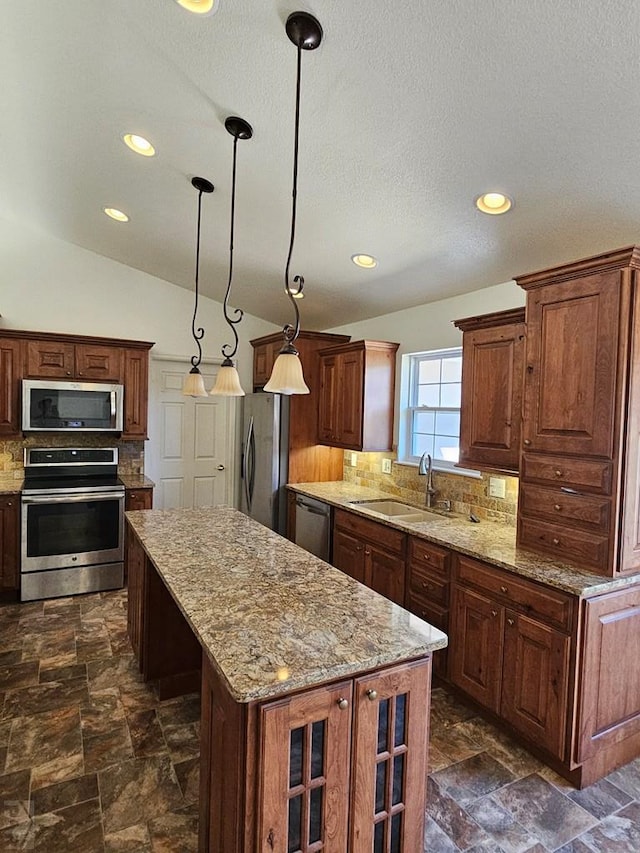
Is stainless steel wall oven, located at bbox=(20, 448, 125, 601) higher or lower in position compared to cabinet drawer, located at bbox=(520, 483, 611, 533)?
lower

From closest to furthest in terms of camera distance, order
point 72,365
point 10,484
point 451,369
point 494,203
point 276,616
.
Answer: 1. point 276,616
2. point 494,203
3. point 451,369
4. point 10,484
5. point 72,365

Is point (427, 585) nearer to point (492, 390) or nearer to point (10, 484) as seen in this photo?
point (492, 390)

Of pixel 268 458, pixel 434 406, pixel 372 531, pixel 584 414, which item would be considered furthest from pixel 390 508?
pixel 584 414

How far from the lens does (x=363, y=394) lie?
13.1 ft

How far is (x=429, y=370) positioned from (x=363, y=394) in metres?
0.58

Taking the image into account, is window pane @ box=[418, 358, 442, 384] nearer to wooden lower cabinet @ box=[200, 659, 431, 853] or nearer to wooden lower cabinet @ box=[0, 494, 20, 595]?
wooden lower cabinet @ box=[200, 659, 431, 853]

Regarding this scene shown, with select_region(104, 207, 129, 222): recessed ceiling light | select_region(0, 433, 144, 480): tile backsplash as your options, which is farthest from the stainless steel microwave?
select_region(104, 207, 129, 222): recessed ceiling light

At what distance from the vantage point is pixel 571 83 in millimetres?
1595

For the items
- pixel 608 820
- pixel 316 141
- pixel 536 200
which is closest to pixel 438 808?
pixel 608 820

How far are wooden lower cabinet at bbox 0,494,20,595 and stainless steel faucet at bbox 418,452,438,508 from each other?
3237 mm

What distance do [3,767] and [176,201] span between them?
3221mm

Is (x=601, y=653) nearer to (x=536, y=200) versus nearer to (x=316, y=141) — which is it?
(x=536, y=200)

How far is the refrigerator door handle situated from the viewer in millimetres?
4758

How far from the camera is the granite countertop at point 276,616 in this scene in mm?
1252
